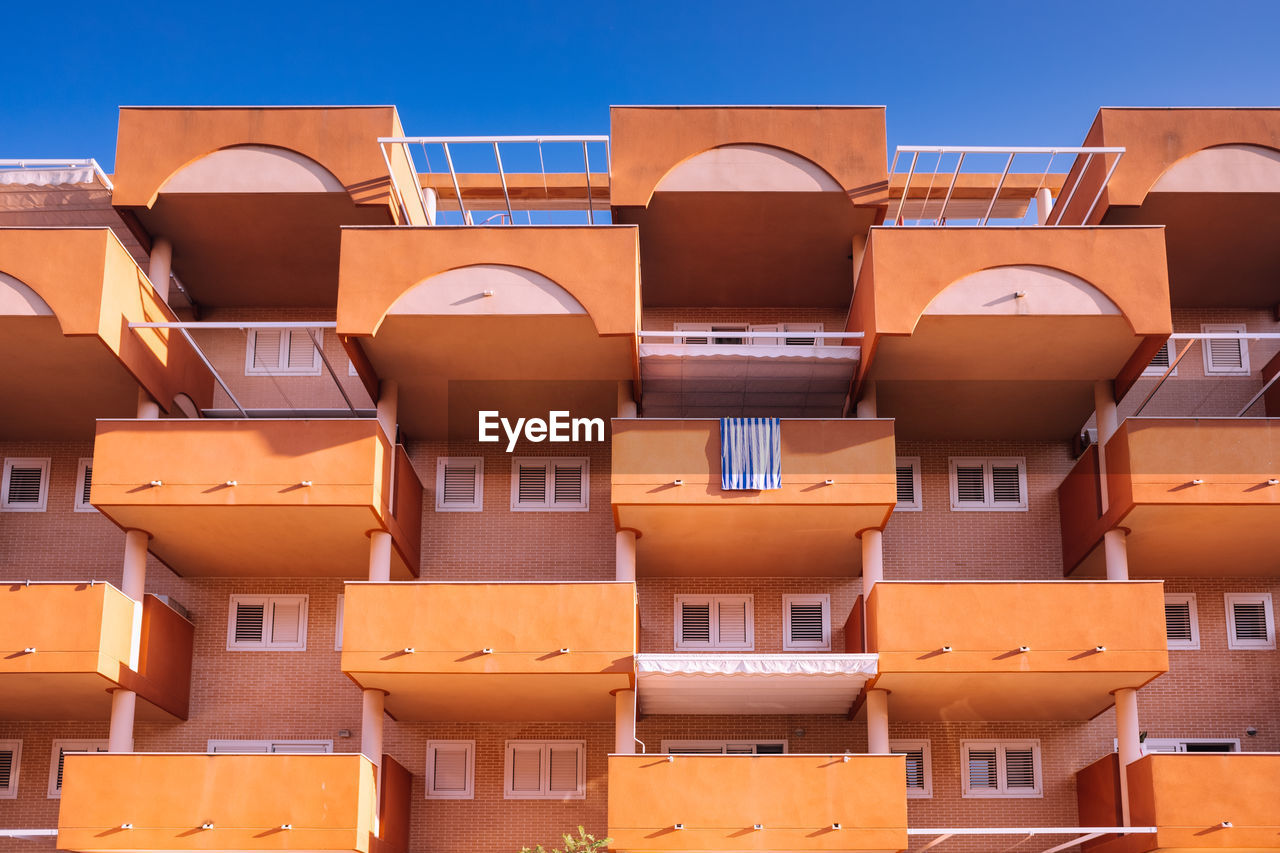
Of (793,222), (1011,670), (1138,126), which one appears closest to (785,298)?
(793,222)

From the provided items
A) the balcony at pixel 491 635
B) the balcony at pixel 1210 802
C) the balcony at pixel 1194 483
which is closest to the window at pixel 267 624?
the balcony at pixel 491 635

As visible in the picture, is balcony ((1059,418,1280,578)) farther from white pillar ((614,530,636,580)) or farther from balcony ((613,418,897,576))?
white pillar ((614,530,636,580))

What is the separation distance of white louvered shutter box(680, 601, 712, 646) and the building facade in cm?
16

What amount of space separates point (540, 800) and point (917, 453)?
13.1 m

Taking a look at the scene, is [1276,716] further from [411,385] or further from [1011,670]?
[411,385]

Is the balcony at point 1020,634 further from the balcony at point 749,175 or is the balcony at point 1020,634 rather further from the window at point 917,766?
the balcony at point 749,175

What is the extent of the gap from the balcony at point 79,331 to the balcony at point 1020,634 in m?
18.0

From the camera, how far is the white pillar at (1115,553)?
3234 cm

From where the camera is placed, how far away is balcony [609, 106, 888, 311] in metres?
34.2

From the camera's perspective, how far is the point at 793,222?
115 ft

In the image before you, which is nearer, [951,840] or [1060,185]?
[951,840]

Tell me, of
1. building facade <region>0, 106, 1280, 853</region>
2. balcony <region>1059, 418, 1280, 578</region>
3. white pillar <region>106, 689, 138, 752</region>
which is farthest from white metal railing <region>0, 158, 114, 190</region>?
balcony <region>1059, 418, 1280, 578</region>

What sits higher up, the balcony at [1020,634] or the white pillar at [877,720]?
the balcony at [1020,634]

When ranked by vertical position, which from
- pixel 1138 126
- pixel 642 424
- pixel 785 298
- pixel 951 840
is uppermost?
pixel 1138 126
